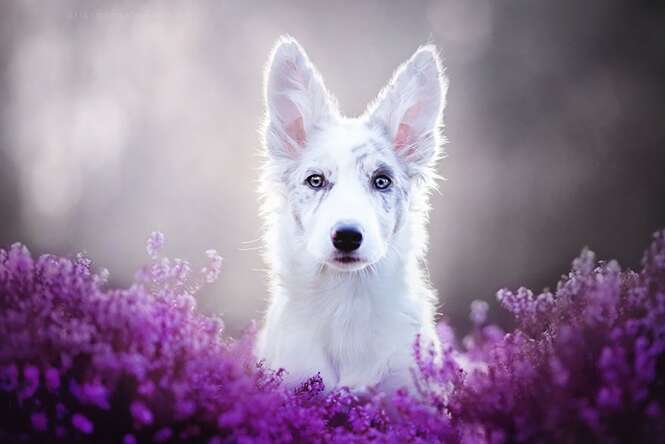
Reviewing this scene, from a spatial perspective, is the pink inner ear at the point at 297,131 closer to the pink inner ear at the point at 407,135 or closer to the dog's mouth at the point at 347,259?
the pink inner ear at the point at 407,135

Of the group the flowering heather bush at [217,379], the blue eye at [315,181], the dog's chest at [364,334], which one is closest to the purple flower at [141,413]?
the flowering heather bush at [217,379]

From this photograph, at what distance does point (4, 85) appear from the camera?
4.98 meters

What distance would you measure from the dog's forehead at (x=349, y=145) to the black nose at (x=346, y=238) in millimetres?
600

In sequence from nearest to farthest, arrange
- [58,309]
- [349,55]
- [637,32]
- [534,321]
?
[58,309] → [534,321] → [637,32] → [349,55]

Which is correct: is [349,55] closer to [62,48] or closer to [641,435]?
[62,48]

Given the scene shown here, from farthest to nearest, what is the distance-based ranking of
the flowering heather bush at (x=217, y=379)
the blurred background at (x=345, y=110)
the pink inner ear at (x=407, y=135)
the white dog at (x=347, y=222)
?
the blurred background at (x=345, y=110), the pink inner ear at (x=407, y=135), the white dog at (x=347, y=222), the flowering heather bush at (x=217, y=379)

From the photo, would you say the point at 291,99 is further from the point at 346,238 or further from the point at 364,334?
the point at 364,334

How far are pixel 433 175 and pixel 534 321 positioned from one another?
→ 5.45ft

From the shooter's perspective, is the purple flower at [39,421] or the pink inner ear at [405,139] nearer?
the purple flower at [39,421]

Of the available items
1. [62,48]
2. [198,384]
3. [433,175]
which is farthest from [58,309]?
[62,48]

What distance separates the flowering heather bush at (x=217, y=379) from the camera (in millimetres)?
2342

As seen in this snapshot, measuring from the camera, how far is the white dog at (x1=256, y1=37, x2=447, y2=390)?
12.5 ft

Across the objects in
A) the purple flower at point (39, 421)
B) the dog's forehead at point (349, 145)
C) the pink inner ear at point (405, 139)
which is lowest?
the purple flower at point (39, 421)

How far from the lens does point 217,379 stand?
2838 millimetres
